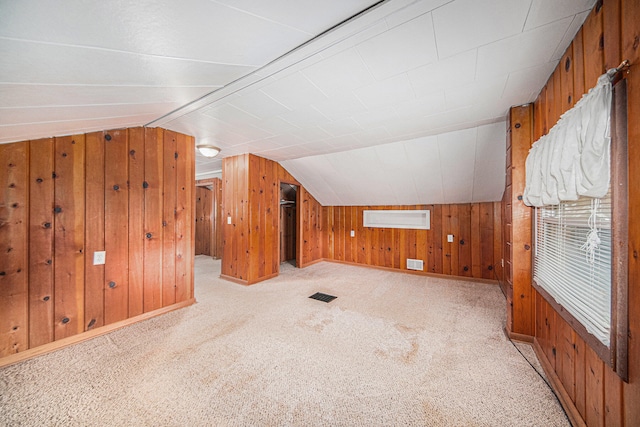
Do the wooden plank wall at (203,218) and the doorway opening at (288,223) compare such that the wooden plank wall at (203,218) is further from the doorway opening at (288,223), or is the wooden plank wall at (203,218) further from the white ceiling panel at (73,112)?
the white ceiling panel at (73,112)

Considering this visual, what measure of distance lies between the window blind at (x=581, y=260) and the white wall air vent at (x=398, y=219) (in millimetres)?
2372

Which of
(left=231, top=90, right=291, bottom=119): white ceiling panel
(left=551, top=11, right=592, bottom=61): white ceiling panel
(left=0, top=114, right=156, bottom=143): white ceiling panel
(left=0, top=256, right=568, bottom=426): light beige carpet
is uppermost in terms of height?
(left=551, top=11, right=592, bottom=61): white ceiling panel

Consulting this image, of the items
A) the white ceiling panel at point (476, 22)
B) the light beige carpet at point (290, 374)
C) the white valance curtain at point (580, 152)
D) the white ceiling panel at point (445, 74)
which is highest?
the white ceiling panel at point (445, 74)

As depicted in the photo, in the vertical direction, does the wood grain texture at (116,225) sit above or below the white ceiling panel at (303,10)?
below

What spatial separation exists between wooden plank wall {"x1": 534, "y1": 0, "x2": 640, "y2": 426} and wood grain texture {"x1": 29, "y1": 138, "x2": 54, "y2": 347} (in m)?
3.46

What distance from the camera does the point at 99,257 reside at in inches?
81.7

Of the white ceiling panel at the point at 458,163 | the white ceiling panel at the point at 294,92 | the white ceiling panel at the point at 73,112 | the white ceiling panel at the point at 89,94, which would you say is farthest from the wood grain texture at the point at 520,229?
the white ceiling panel at the point at 73,112

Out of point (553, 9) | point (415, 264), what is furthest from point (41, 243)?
point (415, 264)

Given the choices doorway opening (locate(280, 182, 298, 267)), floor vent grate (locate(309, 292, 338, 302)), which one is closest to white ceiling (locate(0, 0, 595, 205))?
floor vent grate (locate(309, 292, 338, 302))

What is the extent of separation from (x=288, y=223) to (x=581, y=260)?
181 inches

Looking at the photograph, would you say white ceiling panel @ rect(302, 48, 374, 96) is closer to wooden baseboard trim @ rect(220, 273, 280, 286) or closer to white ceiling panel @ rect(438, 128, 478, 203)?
white ceiling panel @ rect(438, 128, 478, 203)

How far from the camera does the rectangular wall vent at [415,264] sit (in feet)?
13.3

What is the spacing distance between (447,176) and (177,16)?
340 centimetres

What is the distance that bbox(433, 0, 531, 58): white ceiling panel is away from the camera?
99 centimetres
